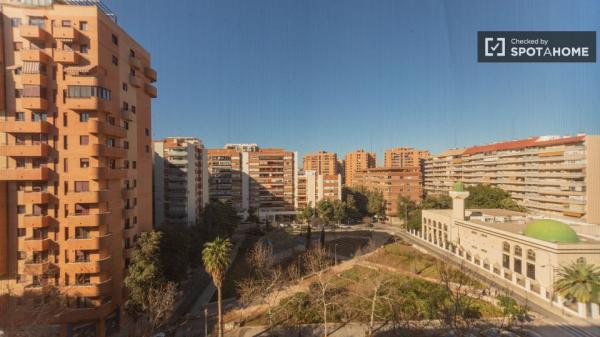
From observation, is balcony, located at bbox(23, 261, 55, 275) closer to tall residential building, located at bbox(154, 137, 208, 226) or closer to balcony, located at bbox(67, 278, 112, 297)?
balcony, located at bbox(67, 278, 112, 297)

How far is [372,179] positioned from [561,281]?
177 feet

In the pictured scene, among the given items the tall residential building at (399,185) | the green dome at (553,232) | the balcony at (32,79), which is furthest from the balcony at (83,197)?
the tall residential building at (399,185)

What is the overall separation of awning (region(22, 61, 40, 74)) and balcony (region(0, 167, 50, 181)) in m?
7.10

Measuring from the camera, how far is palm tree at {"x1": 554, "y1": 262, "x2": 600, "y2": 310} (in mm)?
18281

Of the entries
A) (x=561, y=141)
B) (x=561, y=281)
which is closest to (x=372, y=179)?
(x=561, y=141)

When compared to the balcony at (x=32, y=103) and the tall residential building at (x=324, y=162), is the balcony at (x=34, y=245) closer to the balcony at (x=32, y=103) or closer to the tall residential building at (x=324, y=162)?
the balcony at (x=32, y=103)

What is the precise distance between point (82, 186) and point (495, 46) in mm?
29530

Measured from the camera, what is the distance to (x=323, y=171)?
115 m

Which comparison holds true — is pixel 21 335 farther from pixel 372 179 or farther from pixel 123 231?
pixel 372 179

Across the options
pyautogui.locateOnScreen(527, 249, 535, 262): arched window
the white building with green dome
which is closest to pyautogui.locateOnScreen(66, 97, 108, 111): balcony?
the white building with green dome

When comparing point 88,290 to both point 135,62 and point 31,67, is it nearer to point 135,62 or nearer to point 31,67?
point 31,67

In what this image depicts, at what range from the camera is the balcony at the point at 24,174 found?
60.2 ft

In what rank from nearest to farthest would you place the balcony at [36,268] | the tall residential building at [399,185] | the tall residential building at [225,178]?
the balcony at [36,268] → the tall residential building at [225,178] → the tall residential building at [399,185]

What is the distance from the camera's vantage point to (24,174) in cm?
1869
